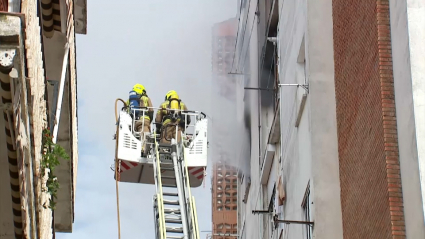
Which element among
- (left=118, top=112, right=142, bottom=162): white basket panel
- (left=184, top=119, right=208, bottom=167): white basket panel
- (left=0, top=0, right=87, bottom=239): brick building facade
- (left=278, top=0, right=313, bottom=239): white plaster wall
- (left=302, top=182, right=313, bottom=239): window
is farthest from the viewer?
(left=184, top=119, right=208, bottom=167): white basket panel

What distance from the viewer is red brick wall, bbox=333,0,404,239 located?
34.6 feet

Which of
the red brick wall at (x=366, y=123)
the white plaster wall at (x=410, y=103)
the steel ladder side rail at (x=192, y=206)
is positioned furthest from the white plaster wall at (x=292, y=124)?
the white plaster wall at (x=410, y=103)

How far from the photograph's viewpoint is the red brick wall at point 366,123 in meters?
10.5

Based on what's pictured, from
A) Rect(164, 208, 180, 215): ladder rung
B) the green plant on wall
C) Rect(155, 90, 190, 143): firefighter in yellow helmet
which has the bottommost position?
Rect(164, 208, 180, 215): ladder rung

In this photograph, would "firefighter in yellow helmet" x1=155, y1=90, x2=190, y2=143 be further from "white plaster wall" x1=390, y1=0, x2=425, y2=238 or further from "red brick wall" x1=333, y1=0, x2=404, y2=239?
"white plaster wall" x1=390, y1=0, x2=425, y2=238

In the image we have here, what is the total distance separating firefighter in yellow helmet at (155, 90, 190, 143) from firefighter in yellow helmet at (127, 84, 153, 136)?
235 mm

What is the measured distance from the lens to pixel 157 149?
23406 mm

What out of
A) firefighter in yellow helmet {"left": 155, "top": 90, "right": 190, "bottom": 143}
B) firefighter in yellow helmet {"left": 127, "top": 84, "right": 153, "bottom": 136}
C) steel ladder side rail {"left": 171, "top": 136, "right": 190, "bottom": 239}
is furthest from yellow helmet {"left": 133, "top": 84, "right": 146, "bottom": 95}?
steel ladder side rail {"left": 171, "top": 136, "right": 190, "bottom": 239}

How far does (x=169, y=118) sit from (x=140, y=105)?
3.20ft

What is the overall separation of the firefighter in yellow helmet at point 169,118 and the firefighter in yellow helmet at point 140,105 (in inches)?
9.3

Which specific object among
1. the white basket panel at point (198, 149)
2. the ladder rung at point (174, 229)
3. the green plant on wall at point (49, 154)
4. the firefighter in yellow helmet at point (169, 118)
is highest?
the firefighter in yellow helmet at point (169, 118)

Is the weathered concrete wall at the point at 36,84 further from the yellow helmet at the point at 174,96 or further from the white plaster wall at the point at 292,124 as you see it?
the yellow helmet at the point at 174,96

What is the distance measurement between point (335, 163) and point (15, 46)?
25.1 feet

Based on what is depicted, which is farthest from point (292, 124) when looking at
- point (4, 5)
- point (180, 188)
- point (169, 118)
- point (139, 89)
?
point (4, 5)
